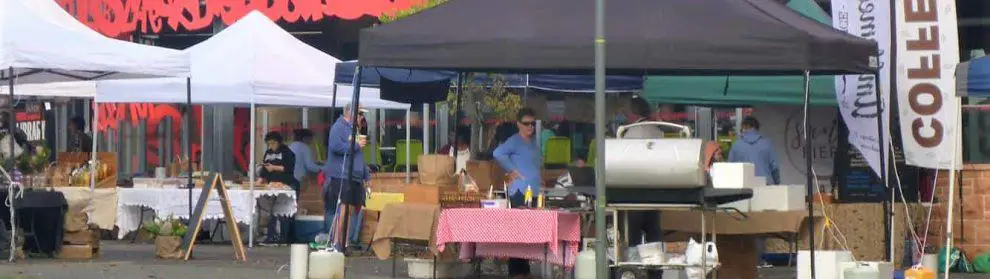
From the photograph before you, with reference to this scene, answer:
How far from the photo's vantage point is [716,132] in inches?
935

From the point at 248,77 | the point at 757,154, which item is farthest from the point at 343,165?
the point at 757,154

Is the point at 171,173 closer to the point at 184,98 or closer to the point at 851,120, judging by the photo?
the point at 184,98

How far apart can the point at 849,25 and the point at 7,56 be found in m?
7.81

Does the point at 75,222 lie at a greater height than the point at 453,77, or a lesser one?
lesser

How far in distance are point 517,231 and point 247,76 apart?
25.9 ft

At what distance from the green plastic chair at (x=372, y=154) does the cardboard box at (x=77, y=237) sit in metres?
7.71

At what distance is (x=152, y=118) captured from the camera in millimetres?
32188

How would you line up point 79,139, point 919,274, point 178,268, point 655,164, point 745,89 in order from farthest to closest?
point 79,139, point 745,89, point 178,268, point 919,274, point 655,164

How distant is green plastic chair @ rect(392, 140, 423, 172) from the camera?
2555 centimetres

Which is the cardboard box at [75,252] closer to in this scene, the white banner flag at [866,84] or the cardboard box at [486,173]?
the cardboard box at [486,173]

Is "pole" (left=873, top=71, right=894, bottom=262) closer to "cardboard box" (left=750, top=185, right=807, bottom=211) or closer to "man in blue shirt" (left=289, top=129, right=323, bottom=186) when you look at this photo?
"cardboard box" (left=750, top=185, right=807, bottom=211)

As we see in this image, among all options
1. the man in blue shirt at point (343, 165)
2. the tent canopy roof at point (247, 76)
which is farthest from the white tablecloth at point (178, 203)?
the man in blue shirt at point (343, 165)

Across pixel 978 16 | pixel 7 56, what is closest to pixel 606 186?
pixel 7 56

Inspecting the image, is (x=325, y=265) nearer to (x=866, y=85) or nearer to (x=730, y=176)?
(x=730, y=176)
